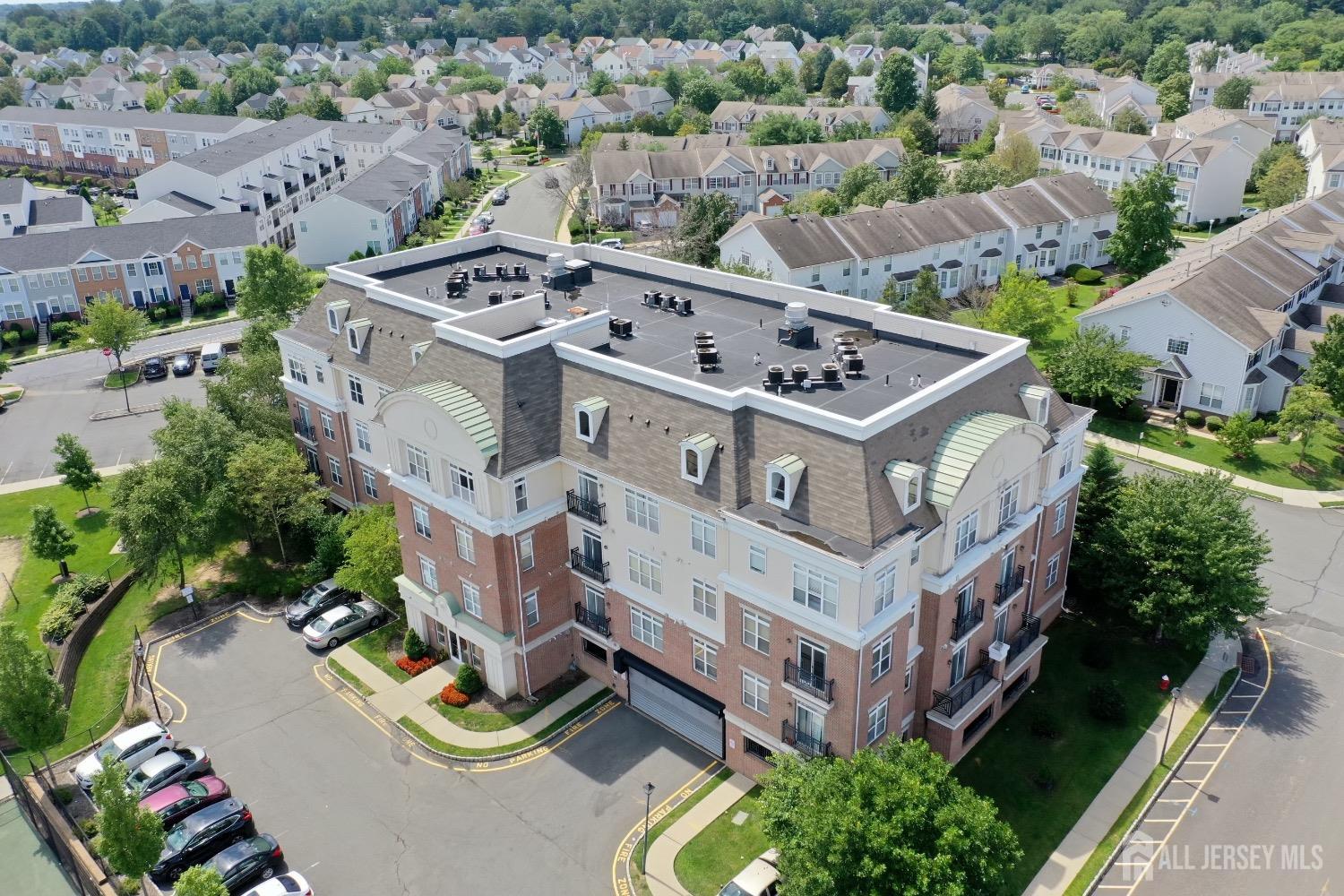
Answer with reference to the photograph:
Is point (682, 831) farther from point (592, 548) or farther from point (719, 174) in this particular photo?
point (719, 174)

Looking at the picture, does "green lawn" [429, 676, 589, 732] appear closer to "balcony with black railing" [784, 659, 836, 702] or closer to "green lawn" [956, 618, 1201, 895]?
"balcony with black railing" [784, 659, 836, 702]

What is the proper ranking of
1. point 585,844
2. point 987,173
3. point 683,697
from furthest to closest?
point 987,173 < point 683,697 < point 585,844

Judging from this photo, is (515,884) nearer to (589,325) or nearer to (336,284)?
(589,325)

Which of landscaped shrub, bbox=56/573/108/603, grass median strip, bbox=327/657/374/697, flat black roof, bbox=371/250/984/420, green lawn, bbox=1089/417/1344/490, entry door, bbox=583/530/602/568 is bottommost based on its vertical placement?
grass median strip, bbox=327/657/374/697

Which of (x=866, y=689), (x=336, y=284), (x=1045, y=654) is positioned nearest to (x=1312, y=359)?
(x=1045, y=654)

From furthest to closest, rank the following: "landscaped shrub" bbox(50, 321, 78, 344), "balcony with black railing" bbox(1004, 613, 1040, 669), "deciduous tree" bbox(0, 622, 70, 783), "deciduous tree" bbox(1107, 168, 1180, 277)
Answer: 1. "landscaped shrub" bbox(50, 321, 78, 344)
2. "deciduous tree" bbox(1107, 168, 1180, 277)
3. "balcony with black railing" bbox(1004, 613, 1040, 669)
4. "deciduous tree" bbox(0, 622, 70, 783)

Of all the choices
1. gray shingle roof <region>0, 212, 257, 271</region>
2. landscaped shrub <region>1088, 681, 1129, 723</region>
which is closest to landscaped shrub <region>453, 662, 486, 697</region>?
landscaped shrub <region>1088, 681, 1129, 723</region>

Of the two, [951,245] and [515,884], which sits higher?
[951,245]
